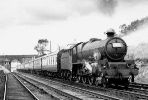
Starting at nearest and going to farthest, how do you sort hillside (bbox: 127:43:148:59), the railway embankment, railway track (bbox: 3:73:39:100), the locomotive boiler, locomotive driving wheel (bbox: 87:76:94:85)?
railway track (bbox: 3:73:39:100)
the locomotive boiler
locomotive driving wheel (bbox: 87:76:94:85)
the railway embankment
hillside (bbox: 127:43:148:59)

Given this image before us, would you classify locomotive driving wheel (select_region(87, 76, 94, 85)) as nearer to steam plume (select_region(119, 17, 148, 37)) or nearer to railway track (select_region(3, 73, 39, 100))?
railway track (select_region(3, 73, 39, 100))

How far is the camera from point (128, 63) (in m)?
17.4

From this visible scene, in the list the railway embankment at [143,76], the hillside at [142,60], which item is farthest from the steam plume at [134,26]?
the railway embankment at [143,76]

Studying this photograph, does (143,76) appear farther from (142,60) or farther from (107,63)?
(107,63)

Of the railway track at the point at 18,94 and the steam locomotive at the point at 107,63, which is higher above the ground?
the steam locomotive at the point at 107,63

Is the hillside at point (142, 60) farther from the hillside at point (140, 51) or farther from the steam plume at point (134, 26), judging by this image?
the steam plume at point (134, 26)

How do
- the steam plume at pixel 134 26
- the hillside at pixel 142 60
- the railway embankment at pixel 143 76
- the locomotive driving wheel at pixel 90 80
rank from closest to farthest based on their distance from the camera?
1. the locomotive driving wheel at pixel 90 80
2. the railway embankment at pixel 143 76
3. the hillside at pixel 142 60
4. the steam plume at pixel 134 26

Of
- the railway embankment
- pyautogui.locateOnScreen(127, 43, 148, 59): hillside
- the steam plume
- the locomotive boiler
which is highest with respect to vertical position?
the steam plume

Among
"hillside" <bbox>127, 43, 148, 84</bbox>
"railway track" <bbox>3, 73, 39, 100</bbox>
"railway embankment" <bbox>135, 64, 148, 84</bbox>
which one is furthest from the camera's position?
"hillside" <bbox>127, 43, 148, 84</bbox>

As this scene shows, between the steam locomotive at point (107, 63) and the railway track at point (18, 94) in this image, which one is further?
the steam locomotive at point (107, 63)

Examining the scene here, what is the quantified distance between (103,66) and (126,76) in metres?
1.53

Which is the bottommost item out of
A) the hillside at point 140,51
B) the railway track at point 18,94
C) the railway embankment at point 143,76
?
the railway track at point 18,94

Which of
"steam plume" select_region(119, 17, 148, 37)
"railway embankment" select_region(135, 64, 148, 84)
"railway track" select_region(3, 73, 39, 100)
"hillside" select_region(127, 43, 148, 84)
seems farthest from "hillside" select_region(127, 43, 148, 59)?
"railway track" select_region(3, 73, 39, 100)

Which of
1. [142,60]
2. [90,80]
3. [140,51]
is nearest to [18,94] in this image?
[90,80]
